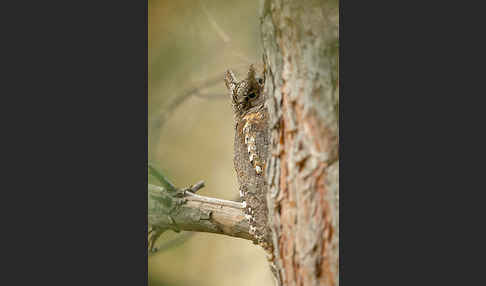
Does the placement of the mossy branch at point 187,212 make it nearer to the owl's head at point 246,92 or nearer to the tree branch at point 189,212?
the tree branch at point 189,212

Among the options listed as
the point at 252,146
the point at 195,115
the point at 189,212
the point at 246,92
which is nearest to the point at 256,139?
the point at 252,146

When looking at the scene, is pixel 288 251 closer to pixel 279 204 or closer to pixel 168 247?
pixel 279 204

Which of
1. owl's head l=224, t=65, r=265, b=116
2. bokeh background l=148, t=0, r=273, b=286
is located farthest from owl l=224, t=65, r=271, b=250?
bokeh background l=148, t=0, r=273, b=286

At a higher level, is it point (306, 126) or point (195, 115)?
point (195, 115)

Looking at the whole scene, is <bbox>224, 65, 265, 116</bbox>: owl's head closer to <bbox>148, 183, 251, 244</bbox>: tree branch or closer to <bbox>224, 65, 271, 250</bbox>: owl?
<bbox>224, 65, 271, 250</bbox>: owl

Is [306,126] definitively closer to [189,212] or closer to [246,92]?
[246,92]

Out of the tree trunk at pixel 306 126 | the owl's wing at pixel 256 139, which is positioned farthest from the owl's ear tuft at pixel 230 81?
the tree trunk at pixel 306 126

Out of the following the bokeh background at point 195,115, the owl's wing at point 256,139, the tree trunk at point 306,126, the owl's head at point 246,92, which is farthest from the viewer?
the bokeh background at point 195,115
